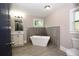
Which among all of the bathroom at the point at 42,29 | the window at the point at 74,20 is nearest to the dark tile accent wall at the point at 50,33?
the bathroom at the point at 42,29

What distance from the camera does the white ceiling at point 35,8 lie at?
162 centimetres

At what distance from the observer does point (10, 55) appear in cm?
161

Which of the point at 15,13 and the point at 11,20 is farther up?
the point at 15,13

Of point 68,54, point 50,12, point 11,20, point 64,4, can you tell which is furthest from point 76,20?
point 11,20

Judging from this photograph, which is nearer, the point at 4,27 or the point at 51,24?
the point at 4,27

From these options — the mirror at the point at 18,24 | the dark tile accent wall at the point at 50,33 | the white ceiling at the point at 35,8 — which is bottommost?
the dark tile accent wall at the point at 50,33

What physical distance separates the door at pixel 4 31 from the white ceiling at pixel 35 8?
0.49 feet

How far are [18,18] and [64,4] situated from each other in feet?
2.37

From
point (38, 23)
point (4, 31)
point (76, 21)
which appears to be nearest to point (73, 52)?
point (76, 21)

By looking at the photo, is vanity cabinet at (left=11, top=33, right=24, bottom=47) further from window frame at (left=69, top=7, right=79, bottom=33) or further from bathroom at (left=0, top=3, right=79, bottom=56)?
window frame at (left=69, top=7, right=79, bottom=33)

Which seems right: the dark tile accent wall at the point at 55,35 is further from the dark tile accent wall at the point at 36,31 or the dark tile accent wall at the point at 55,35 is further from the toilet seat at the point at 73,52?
the toilet seat at the point at 73,52

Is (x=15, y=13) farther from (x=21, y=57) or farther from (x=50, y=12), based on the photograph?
(x=21, y=57)

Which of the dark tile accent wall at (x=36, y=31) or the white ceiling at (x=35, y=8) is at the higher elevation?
the white ceiling at (x=35, y=8)

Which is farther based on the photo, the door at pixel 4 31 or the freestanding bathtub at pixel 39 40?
the freestanding bathtub at pixel 39 40
